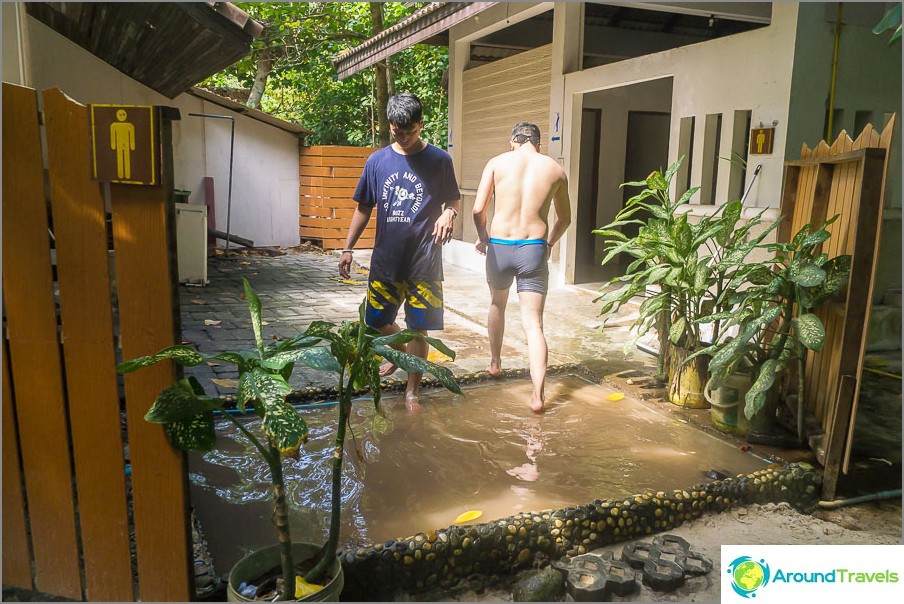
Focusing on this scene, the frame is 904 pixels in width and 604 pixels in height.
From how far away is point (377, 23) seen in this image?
1280cm

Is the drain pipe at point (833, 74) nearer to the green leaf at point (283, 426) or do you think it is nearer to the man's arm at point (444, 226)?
the man's arm at point (444, 226)

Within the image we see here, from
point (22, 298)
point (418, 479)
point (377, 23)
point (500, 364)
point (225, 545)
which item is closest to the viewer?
point (22, 298)

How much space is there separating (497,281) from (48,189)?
3.03 metres

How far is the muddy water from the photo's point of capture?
2.91 meters

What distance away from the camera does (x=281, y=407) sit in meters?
1.85

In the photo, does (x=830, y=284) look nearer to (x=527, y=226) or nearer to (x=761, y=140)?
(x=527, y=226)

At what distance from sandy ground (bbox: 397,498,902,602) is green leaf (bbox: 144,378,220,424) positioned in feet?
3.46

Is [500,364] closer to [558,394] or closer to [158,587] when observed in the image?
[558,394]

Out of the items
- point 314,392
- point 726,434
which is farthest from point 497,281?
point 726,434

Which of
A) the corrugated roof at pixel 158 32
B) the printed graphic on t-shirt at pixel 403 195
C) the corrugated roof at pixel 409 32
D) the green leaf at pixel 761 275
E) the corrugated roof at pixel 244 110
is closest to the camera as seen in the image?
the green leaf at pixel 761 275

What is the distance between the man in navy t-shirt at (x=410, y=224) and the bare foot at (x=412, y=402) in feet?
1.10

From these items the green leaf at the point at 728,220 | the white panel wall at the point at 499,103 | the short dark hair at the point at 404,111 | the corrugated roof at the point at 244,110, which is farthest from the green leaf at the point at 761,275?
the corrugated roof at the point at 244,110

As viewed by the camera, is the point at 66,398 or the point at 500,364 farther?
the point at 500,364

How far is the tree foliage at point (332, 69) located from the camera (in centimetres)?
1495
